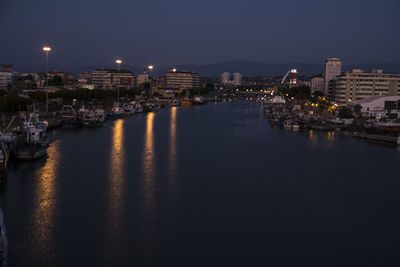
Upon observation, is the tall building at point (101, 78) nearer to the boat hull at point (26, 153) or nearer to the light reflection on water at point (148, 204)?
the light reflection on water at point (148, 204)

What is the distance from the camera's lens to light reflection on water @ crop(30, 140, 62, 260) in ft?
9.53

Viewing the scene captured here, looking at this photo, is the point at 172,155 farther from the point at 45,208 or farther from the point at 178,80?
the point at 178,80

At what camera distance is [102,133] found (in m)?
8.39

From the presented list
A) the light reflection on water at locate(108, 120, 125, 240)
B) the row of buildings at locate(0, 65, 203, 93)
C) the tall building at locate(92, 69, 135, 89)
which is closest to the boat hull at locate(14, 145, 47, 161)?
the light reflection on water at locate(108, 120, 125, 240)

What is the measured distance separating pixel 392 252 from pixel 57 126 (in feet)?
23.6

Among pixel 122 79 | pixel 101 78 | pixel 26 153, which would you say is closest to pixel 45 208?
pixel 26 153

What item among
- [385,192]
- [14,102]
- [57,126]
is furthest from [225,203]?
[14,102]

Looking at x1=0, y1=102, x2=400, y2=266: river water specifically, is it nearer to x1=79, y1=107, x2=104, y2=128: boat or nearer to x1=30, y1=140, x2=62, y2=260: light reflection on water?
x1=30, y1=140, x2=62, y2=260: light reflection on water

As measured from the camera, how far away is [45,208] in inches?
141

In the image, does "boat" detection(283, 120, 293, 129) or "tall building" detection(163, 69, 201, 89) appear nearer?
"boat" detection(283, 120, 293, 129)

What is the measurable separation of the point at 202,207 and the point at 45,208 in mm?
1323

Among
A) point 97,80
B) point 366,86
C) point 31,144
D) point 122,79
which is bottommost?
point 31,144

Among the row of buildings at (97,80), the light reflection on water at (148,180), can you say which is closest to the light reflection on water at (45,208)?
the light reflection on water at (148,180)

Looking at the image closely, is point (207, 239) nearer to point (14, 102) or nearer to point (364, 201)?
point (364, 201)
